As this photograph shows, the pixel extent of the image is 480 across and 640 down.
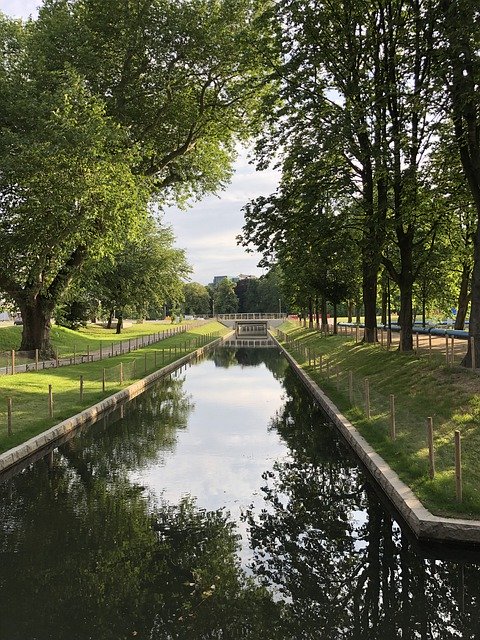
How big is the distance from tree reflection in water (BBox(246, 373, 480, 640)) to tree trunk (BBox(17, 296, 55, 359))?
2286cm

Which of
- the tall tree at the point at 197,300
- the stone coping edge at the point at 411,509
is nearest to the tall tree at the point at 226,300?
the tall tree at the point at 197,300

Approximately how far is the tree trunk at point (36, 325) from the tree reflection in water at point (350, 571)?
75.0 feet

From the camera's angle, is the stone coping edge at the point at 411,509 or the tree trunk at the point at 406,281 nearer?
the stone coping edge at the point at 411,509

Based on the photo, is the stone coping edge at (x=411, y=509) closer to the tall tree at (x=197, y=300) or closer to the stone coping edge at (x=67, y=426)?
the stone coping edge at (x=67, y=426)

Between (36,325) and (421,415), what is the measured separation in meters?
23.0

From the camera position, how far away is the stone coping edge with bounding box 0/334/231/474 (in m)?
13.0

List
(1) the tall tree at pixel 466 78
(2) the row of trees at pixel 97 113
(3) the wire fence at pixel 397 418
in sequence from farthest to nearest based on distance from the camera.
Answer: (2) the row of trees at pixel 97 113
(1) the tall tree at pixel 466 78
(3) the wire fence at pixel 397 418

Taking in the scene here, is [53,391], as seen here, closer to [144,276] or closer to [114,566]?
[114,566]

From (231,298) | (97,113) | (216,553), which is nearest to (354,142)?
(97,113)

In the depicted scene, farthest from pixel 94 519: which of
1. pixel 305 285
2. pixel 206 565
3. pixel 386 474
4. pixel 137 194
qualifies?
pixel 305 285

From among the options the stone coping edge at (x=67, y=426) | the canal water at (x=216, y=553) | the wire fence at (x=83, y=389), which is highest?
the wire fence at (x=83, y=389)

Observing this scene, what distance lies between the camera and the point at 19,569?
320 inches

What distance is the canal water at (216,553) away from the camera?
674 cm

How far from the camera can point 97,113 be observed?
24.5 m
